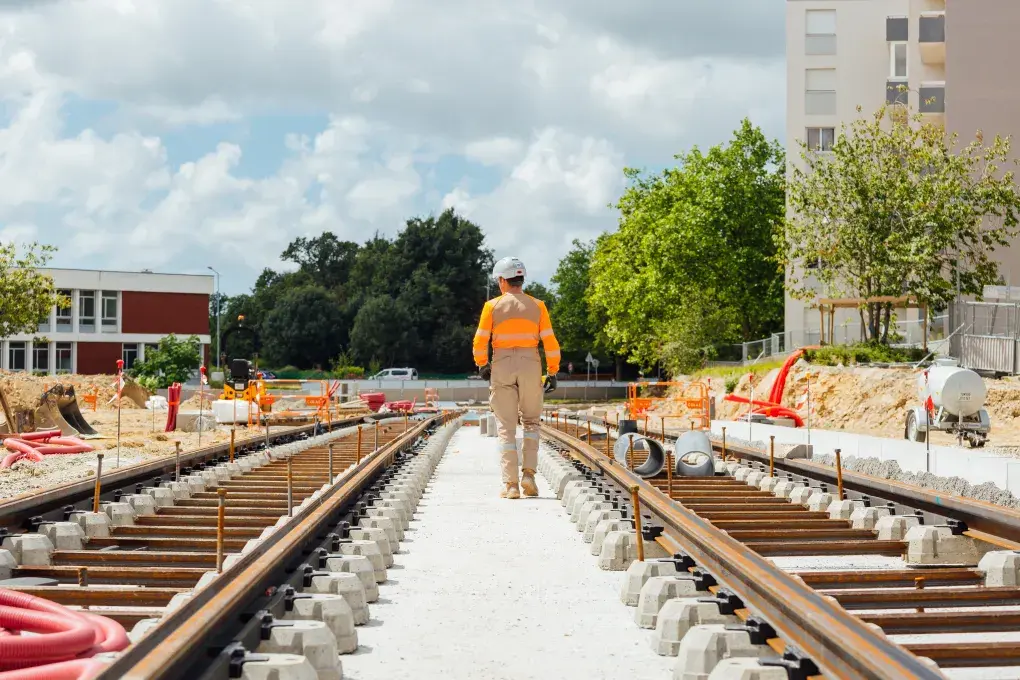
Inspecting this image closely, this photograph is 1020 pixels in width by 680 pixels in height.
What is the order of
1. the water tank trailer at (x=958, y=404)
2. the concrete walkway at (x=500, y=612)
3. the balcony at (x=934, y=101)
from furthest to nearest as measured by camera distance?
the balcony at (x=934, y=101) → the water tank trailer at (x=958, y=404) → the concrete walkway at (x=500, y=612)

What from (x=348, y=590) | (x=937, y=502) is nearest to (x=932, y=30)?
(x=937, y=502)

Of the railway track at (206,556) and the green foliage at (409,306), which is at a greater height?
the green foliage at (409,306)

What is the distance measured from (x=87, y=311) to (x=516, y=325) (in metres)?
79.3

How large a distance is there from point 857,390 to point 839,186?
1101 centimetres

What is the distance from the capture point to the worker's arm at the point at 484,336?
37.0 ft

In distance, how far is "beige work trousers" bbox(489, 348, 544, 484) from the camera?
461 inches

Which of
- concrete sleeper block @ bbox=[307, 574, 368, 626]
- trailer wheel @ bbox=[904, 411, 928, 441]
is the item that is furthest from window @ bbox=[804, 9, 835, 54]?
concrete sleeper block @ bbox=[307, 574, 368, 626]

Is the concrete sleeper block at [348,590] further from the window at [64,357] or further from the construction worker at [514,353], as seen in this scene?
the window at [64,357]

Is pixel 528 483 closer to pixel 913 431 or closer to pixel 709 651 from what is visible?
pixel 709 651

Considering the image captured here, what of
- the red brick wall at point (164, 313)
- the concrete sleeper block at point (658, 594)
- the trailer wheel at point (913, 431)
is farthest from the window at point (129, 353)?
the concrete sleeper block at point (658, 594)

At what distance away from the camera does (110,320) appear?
8594 centimetres

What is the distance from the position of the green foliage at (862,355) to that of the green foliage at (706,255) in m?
20.6

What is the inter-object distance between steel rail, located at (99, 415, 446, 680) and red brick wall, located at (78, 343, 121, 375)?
81589mm

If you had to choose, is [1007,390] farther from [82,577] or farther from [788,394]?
[82,577]
